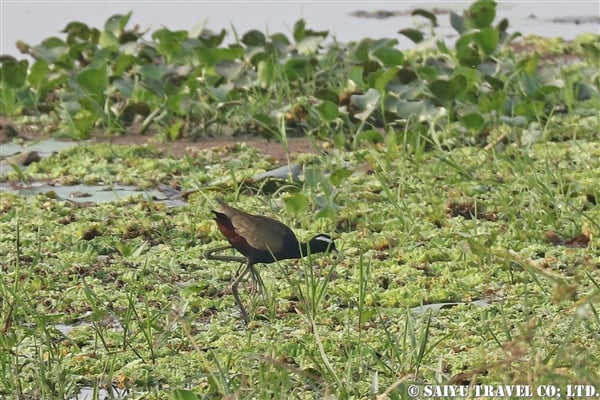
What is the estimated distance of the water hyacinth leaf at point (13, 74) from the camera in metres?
6.86

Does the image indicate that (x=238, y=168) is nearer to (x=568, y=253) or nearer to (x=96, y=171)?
(x=96, y=171)

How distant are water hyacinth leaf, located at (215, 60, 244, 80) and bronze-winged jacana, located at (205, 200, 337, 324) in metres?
2.76

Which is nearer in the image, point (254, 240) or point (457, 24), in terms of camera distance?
point (254, 240)

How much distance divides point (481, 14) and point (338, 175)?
2422 millimetres

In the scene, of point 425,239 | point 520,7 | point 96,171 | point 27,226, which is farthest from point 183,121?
point 520,7

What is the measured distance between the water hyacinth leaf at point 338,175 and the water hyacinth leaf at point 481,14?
237cm

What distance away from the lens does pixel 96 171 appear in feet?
19.3

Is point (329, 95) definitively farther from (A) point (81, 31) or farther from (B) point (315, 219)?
(A) point (81, 31)

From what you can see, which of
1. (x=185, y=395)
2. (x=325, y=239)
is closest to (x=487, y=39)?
(x=325, y=239)

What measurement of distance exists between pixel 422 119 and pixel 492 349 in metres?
2.50

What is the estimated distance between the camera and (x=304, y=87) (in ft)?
22.4

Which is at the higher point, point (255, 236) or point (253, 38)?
point (255, 236)

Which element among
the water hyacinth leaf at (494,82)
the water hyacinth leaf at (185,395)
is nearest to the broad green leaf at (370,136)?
the water hyacinth leaf at (494,82)

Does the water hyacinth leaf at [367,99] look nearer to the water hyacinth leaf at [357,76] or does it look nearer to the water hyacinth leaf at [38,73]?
the water hyacinth leaf at [357,76]
